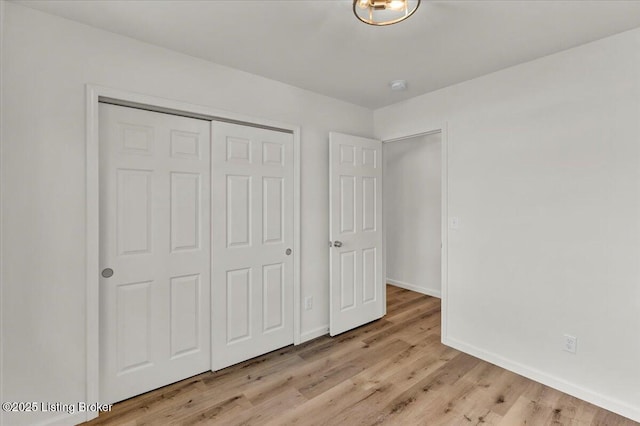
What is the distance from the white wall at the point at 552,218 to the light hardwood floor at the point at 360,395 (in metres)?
0.26

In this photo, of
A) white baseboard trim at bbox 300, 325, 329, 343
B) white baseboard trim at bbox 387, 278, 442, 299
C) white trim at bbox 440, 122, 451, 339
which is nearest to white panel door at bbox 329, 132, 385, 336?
white baseboard trim at bbox 300, 325, 329, 343

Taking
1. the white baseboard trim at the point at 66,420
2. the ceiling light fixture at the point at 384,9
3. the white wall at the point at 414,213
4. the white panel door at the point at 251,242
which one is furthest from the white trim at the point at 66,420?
the white wall at the point at 414,213

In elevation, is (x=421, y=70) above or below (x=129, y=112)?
above

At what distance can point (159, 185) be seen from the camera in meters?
2.13

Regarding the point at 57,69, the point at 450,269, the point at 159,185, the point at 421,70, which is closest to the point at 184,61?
the point at 57,69

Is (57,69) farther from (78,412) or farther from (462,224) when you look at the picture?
(462,224)

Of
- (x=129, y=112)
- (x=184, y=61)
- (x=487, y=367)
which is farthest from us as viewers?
(x=487, y=367)

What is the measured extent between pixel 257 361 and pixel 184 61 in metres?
2.42

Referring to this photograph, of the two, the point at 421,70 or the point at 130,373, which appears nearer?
the point at 130,373

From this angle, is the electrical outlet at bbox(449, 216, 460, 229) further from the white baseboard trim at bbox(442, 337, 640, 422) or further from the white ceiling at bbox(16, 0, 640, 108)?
the white ceiling at bbox(16, 0, 640, 108)

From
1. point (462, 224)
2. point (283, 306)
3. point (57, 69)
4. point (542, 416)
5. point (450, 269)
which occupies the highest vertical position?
point (57, 69)

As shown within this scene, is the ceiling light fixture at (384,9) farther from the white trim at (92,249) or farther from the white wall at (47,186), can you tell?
the white trim at (92,249)

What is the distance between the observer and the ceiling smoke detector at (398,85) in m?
2.71

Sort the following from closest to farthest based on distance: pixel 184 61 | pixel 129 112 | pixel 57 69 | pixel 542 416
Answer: pixel 57 69, pixel 542 416, pixel 129 112, pixel 184 61
